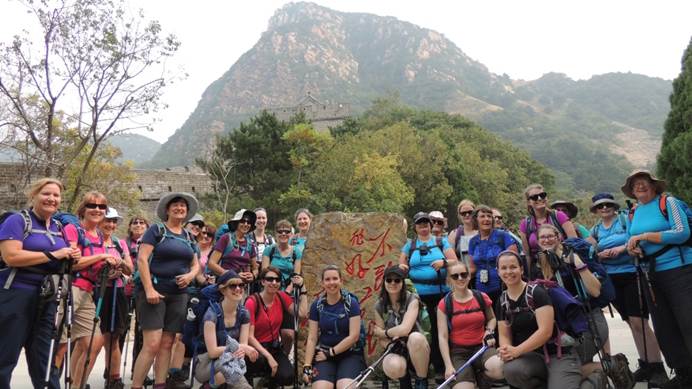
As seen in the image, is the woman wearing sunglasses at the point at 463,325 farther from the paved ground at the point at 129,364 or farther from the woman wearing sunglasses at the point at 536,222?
the paved ground at the point at 129,364

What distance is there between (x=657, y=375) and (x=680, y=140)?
6057mm

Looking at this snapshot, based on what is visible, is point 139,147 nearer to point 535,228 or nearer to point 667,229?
point 535,228

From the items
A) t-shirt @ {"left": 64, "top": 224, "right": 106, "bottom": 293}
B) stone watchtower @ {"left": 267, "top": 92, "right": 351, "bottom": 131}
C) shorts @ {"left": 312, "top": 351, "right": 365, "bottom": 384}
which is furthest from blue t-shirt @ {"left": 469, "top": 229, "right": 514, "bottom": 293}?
stone watchtower @ {"left": 267, "top": 92, "right": 351, "bottom": 131}

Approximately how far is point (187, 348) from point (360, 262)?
1971 millimetres

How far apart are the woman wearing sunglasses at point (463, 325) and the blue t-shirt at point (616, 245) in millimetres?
1310

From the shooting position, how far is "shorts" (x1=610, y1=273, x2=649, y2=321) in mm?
4730

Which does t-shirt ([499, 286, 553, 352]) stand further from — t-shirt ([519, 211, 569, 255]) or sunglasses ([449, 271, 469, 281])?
t-shirt ([519, 211, 569, 255])

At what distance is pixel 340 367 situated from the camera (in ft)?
14.4

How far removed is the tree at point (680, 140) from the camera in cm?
894

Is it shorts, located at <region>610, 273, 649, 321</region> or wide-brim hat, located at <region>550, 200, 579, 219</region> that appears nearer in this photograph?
shorts, located at <region>610, 273, 649, 321</region>

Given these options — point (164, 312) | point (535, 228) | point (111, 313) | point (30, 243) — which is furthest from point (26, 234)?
point (535, 228)

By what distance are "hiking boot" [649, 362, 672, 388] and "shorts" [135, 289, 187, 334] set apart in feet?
13.2

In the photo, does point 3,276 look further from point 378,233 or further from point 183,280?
point 378,233

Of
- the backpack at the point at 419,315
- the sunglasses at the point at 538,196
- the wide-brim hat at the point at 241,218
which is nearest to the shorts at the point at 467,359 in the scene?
the backpack at the point at 419,315
